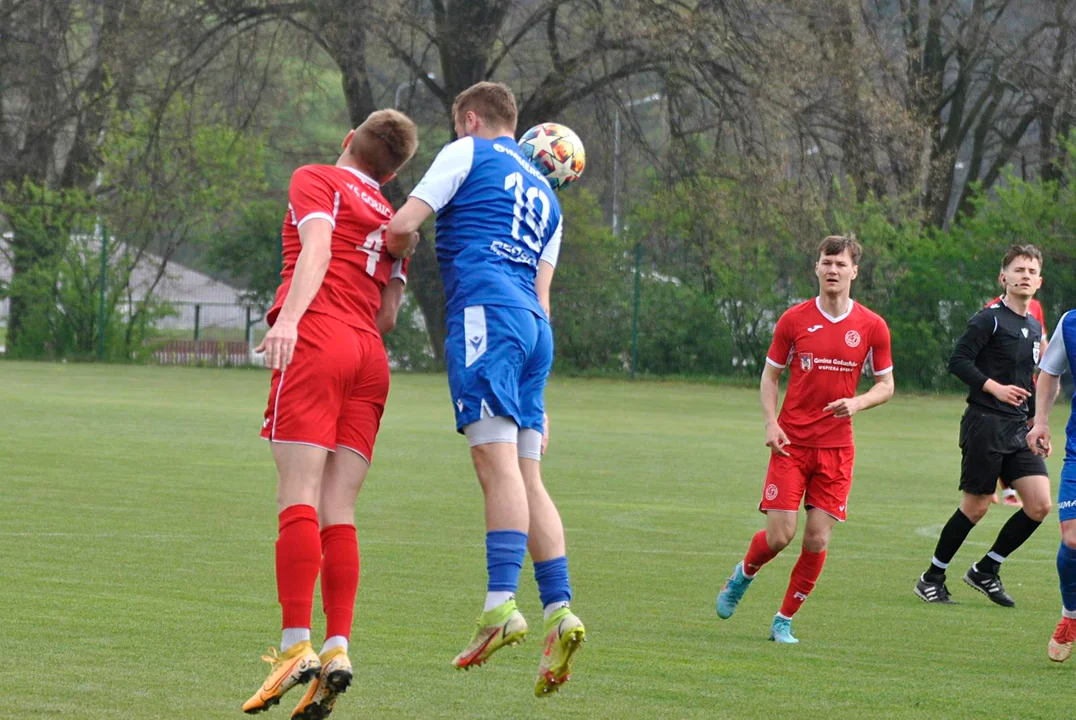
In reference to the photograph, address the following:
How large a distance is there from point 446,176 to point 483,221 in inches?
8.3

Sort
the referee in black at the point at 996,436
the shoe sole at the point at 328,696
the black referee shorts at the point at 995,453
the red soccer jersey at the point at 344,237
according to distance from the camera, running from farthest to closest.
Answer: the black referee shorts at the point at 995,453, the referee in black at the point at 996,436, the red soccer jersey at the point at 344,237, the shoe sole at the point at 328,696

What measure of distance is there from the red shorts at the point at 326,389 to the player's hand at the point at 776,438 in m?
2.68

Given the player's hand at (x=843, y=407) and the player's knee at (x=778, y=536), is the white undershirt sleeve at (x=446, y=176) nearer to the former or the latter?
the player's hand at (x=843, y=407)

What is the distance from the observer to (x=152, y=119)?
31516mm

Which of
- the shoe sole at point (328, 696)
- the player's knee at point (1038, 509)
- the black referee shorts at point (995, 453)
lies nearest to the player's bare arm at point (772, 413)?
the black referee shorts at point (995, 453)

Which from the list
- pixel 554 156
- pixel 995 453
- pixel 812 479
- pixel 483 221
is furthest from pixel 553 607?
pixel 995 453

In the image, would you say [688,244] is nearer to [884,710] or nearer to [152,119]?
[152,119]

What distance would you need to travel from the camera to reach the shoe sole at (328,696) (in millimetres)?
5012

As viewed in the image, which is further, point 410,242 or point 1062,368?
point 1062,368

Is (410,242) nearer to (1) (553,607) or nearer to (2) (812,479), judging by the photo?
(1) (553,607)

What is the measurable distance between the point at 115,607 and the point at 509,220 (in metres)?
2.97


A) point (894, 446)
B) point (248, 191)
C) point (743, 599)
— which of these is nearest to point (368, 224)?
point (743, 599)

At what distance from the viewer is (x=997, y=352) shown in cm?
929

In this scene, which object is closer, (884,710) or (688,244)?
(884,710)
